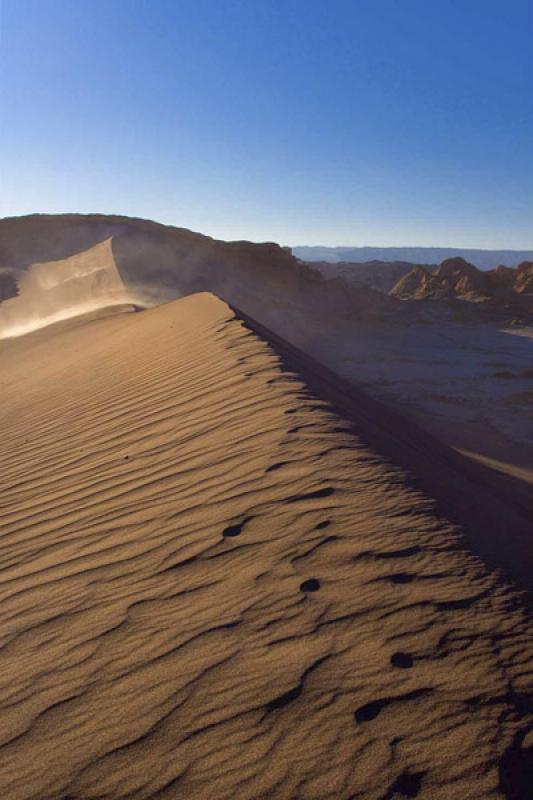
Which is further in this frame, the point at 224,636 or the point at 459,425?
the point at 459,425

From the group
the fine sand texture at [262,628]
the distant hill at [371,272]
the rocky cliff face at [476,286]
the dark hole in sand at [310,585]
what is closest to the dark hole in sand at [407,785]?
the fine sand texture at [262,628]

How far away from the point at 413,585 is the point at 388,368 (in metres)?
13.4

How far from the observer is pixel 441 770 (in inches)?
64.5

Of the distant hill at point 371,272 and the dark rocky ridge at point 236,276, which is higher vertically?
the distant hill at point 371,272

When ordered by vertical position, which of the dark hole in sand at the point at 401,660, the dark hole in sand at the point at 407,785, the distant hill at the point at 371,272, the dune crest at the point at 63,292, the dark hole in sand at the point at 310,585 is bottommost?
the dark hole in sand at the point at 407,785

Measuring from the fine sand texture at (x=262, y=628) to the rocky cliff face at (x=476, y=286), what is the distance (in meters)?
27.7

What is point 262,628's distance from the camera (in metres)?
2.28

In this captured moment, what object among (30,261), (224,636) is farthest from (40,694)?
(30,261)

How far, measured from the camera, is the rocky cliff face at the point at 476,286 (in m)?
30.3

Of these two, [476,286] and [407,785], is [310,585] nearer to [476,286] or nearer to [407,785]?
[407,785]

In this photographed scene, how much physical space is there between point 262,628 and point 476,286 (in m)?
31.8

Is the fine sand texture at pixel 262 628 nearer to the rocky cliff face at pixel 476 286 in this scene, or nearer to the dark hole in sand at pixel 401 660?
the dark hole in sand at pixel 401 660

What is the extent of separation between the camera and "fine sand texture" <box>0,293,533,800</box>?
5.69 ft

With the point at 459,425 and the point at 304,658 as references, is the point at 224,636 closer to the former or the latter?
the point at 304,658
